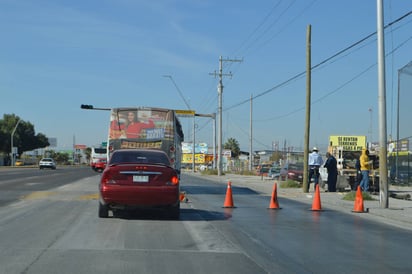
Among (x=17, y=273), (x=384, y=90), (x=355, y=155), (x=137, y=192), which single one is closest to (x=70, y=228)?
(x=137, y=192)

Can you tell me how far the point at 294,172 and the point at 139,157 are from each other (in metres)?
21.5

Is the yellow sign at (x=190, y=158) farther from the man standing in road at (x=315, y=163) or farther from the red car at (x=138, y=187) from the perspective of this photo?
the red car at (x=138, y=187)

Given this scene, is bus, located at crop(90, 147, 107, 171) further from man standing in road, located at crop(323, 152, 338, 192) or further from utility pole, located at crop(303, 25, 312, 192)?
man standing in road, located at crop(323, 152, 338, 192)

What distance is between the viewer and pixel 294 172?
112 feet

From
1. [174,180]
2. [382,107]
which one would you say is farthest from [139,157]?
[382,107]

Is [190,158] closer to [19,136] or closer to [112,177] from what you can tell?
[19,136]

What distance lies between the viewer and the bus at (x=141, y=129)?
22.8 meters

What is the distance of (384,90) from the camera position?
17531mm

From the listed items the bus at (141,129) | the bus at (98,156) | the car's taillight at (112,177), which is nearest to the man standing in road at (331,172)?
the bus at (141,129)

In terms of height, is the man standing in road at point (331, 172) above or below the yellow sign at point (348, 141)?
below

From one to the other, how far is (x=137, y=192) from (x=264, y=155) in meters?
114

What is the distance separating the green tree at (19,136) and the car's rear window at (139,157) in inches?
4059

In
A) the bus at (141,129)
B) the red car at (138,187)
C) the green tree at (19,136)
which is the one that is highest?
the green tree at (19,136)

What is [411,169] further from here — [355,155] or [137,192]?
[137,192]
